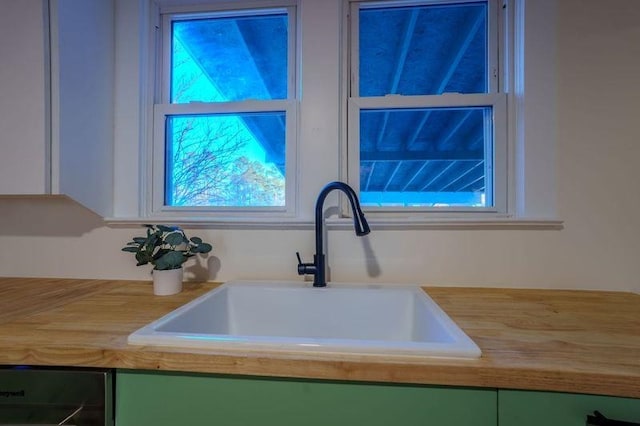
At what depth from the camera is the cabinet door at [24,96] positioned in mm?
883

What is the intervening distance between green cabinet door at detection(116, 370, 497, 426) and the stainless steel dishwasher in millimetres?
29

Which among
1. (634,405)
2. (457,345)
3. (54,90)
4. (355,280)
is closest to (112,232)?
(54,90)

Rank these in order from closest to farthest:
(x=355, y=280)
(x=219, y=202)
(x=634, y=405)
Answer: (x=634, y=405) < (x=355, y=280) < (x=219, y=202)

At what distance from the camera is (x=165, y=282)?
2.96ft

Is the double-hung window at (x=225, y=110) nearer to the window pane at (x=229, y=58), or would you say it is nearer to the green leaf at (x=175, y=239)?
the window pane at (x=229, y=58)

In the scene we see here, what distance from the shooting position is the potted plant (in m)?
0.90

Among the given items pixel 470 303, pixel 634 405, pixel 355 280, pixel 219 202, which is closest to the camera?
pixel 634 405

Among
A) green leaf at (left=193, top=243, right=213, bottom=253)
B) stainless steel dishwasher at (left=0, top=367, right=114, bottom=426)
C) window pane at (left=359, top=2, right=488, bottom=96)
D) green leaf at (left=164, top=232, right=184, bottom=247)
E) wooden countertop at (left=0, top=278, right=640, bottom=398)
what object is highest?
window pane at (left=359, top=2, right=488, bottom=96)

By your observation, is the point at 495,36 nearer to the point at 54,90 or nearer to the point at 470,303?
the point at 470,303

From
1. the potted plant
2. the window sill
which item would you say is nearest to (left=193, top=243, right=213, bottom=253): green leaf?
the potted plant

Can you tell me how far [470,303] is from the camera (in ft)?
2.68

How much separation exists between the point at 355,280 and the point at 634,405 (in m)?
0.69

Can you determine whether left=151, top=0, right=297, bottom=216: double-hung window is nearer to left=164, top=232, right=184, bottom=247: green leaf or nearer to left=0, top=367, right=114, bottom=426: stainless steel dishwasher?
left=164, top=232, right=184, bottom=247: green leaf

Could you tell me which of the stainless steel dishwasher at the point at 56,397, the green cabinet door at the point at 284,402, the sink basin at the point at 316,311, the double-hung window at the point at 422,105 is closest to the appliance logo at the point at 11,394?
the stainless steel dishwasher at the point at 56,397
